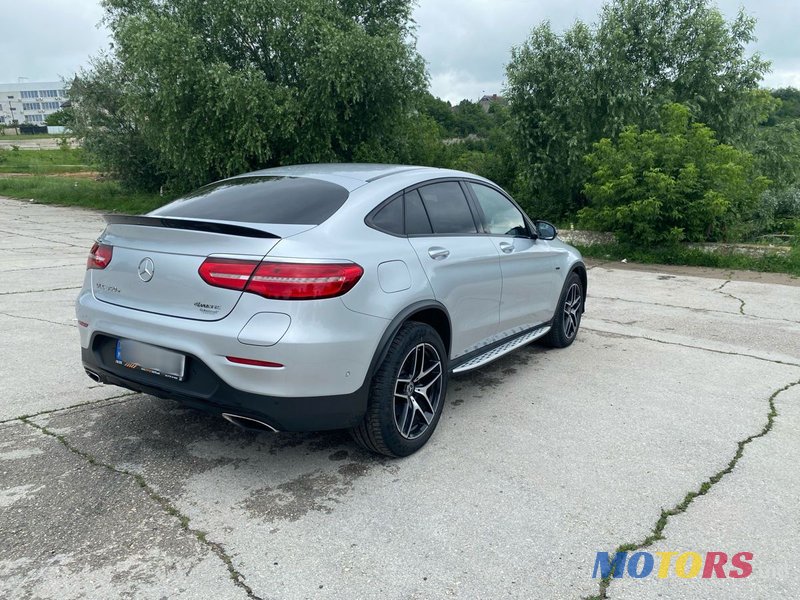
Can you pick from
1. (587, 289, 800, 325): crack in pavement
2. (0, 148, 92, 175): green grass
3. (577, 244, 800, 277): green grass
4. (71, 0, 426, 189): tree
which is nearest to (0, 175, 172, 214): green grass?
(71, 0, 426, 189): tree

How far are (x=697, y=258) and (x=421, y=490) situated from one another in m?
9.76

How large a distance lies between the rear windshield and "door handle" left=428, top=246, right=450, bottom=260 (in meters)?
0.63

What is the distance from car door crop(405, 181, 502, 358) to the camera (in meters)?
3.88

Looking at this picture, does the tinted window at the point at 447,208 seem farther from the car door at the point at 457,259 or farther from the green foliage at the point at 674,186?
the green foliage at the point at 674,186

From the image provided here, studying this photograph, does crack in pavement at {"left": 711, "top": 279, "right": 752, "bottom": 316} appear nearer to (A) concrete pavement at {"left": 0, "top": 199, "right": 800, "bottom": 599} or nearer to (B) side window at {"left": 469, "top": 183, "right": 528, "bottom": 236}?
(A) concrete pavement at {"left": 0, "top": 199, "right": 800, "bottom": 599}

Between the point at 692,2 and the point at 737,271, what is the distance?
30.1 ft

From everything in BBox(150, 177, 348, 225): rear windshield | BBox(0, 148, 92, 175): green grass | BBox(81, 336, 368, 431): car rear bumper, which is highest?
BBox(0, 148, 92, 175): green grass

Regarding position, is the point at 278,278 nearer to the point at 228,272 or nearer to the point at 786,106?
the point at 228,272

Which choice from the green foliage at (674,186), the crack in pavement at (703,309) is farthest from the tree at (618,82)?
the crack in pavement at (703,309)

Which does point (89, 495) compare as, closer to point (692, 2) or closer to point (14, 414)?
point (14, 414)

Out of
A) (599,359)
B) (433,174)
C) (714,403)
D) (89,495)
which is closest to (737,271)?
(599,359)

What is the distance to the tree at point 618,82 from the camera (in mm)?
15469

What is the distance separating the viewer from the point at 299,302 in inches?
119

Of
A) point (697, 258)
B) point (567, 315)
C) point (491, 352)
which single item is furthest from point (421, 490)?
point (697, 258)
